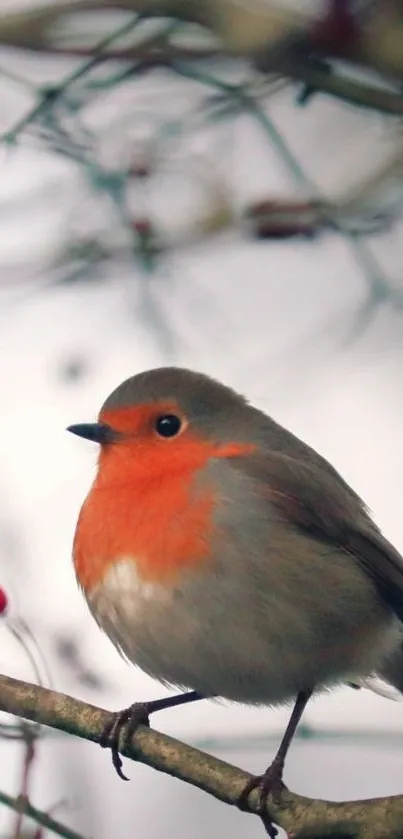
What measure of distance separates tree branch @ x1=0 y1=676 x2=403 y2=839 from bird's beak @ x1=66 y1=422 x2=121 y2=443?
0.76 meters

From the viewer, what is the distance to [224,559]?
3.21m

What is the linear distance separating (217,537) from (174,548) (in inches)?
4.5

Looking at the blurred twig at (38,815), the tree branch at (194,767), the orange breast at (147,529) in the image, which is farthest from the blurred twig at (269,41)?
the blurred twig at (38,815)

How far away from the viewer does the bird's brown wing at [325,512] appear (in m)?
3.54

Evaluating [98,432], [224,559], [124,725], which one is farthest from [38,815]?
[98,432]

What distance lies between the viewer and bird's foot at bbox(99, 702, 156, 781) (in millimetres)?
3113

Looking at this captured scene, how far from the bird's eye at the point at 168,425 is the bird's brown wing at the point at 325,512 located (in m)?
0.18

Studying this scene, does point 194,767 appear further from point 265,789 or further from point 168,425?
point 168,425

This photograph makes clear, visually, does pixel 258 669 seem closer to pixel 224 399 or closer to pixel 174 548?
pixel 174 548

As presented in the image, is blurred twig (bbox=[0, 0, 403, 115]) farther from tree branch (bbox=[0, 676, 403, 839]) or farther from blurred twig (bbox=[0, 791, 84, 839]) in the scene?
blurred twig (bbox=[0, 791, 84, 839])

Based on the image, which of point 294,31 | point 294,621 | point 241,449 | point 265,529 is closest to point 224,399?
point 241,449

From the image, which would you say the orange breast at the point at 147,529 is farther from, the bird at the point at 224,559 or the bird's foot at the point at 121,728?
the bird's foot at the point at 121,728

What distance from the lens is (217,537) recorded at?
324 cm

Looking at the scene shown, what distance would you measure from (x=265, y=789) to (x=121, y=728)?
39cm
